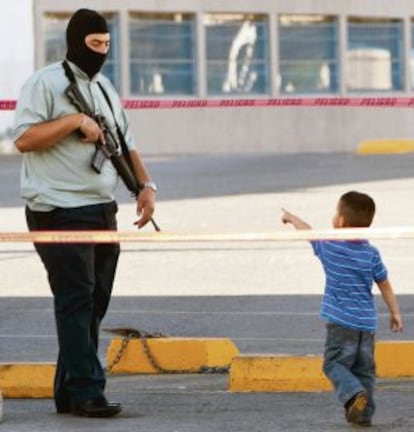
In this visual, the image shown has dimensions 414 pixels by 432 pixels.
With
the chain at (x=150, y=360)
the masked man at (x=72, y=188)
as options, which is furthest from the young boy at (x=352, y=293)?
the chain at (x=150, y=360)

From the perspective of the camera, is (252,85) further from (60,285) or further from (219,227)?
(60,285)

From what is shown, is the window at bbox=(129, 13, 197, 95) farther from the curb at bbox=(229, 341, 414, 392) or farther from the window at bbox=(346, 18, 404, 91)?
the curb at bbox=(229, 341, 414, 392)

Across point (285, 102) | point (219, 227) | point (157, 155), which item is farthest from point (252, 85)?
point (285, 102)

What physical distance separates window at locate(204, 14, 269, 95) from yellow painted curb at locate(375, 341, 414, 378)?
107ft

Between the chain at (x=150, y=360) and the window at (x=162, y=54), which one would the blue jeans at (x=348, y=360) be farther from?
the window at (x=162, y=54)

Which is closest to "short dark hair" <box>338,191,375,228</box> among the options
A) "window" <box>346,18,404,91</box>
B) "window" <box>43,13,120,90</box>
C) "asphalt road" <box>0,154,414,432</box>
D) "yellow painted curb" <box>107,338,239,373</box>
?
"asphalt road" <box>0,154,414,432</box>

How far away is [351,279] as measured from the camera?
8.34 meters

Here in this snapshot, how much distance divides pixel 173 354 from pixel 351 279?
192 centimetres

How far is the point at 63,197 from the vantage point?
8656 mm

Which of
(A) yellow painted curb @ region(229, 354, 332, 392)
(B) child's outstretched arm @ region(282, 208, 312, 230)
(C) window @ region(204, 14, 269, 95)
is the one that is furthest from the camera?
(C) window @ region(204, 14, 269, 95)

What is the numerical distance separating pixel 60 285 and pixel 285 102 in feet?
24.4

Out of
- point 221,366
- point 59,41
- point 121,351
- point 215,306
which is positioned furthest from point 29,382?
point 59,41

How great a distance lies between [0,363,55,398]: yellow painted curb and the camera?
376 inches

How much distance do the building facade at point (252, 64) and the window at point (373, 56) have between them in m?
0.02
